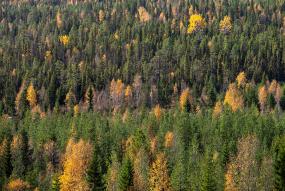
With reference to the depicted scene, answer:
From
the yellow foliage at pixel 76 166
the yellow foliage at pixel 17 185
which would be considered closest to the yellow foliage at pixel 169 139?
the yellow foliage at pixel 76 166

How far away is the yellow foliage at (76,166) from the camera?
102488 millimetres

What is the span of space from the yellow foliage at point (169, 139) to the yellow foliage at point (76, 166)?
1951cm

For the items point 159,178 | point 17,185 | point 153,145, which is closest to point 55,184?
point 17,185

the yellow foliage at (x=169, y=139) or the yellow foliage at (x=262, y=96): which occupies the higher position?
the yellow foliage at (x=169, y=139)

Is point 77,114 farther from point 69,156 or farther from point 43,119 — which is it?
point 69,156

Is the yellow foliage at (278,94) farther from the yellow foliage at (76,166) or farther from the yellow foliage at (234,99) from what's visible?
the yellow foliage at (76,166)

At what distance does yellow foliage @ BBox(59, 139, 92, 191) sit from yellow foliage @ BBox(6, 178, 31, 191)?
855cm

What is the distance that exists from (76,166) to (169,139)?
105 ft

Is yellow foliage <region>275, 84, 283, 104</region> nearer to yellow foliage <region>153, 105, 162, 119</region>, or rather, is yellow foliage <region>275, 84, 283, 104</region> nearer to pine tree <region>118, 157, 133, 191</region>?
yellow foliage <region>153, 105, 162, 119</region>

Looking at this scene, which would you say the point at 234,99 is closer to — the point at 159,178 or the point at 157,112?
the point at 157,112

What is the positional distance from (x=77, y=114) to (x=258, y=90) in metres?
70.4

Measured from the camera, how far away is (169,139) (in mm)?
134625

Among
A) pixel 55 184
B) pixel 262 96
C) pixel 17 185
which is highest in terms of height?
pixel 55 184

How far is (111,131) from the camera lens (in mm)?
144000
